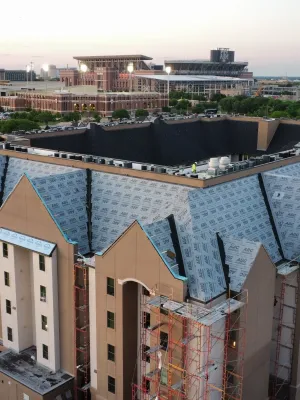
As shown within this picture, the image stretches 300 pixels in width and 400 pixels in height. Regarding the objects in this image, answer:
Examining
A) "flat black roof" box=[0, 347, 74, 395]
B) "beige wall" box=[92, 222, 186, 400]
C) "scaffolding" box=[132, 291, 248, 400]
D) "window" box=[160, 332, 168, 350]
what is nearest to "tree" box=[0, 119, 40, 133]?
"flat black roof" box=[0, 347, 74, 395]

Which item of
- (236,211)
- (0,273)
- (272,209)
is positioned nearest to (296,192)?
(272,209)

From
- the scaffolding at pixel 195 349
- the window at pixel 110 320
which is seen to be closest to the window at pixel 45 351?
the window at pixel 110 320

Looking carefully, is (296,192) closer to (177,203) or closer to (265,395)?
(177,203)

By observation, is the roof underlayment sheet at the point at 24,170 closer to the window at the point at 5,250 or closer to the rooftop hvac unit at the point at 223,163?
the window at the point at 5,250

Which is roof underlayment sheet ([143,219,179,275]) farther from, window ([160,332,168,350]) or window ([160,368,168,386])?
window ([160,368,168,386])

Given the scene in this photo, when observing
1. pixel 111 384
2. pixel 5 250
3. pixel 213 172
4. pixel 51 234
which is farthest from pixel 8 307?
pixel 213 172

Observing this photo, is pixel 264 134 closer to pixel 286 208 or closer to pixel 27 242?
pixel 286 208
